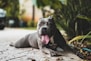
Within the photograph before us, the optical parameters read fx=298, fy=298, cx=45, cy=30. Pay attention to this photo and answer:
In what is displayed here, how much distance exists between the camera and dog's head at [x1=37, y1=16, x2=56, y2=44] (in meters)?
5.43

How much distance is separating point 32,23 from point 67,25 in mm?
11266

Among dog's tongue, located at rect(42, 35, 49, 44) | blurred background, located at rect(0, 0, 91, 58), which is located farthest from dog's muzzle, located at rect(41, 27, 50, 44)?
blurred background, located at rect(0, 0, 91, 58)

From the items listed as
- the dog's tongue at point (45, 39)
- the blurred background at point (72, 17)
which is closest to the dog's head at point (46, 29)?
the dog's tongue at point (45, 39)

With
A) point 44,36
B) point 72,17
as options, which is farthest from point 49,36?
point 72,17

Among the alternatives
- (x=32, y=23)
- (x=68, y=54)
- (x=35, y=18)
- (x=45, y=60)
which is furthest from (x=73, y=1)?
(x=35, y=18)

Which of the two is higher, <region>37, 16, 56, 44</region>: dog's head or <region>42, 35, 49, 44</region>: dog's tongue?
<region>37, 16, 56, 44</region>: dog's head

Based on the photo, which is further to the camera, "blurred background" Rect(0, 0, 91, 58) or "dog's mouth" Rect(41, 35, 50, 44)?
"blurred background" Rect(0, 0, 91, 58)

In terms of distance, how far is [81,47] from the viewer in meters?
5.87

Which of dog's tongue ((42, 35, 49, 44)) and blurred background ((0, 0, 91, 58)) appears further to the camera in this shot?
blurred background ((0, 0, 91, 58))

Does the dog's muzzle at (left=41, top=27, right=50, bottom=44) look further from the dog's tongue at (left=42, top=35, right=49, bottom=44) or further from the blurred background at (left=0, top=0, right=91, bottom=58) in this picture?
the blurred background at (left=0, top=0, right=91, bottom=58)

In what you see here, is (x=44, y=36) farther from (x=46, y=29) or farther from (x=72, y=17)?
(x=72, y=17)

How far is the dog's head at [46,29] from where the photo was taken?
5.43 metres

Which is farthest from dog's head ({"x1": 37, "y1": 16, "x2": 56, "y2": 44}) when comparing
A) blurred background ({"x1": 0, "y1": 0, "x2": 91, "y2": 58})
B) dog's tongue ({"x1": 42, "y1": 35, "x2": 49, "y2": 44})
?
blurred background ({"x1": 0, "y1": 0, "x2": 91, "y2": 58})

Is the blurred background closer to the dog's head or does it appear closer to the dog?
the dog
